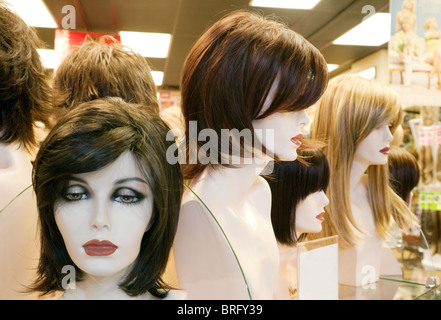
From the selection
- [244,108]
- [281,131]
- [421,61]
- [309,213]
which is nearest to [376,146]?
[421,61]

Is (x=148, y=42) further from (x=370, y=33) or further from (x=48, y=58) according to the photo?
(x=370, y=33)

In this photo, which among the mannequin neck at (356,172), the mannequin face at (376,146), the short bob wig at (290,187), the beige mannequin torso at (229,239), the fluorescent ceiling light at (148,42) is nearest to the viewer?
the beige mannequin torso at (229,239)

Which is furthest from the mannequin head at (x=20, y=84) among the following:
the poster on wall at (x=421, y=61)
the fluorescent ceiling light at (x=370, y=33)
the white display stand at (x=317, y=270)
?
the poster on wall at (x=421, y=61)

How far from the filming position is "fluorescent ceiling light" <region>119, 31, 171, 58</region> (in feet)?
3.76

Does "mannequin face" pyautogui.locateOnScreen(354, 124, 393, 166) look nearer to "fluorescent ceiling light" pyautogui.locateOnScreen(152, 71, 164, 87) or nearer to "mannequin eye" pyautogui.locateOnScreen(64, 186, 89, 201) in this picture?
"fluorescent ceiling light" pyautogui.locateOnScreen(152, 71, 164, 87)

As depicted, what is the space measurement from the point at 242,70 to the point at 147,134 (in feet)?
1.17

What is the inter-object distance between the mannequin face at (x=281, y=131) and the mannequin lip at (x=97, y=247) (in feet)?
1.67

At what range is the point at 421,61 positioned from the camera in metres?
1.67

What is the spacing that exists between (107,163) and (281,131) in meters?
0.52

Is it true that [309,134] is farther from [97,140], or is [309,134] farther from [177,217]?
[97,140]

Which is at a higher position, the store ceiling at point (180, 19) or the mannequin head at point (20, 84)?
the store ceiling at point (180, 19)

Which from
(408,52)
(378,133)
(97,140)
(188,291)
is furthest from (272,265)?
(408,52)

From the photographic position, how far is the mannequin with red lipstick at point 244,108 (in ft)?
3.60

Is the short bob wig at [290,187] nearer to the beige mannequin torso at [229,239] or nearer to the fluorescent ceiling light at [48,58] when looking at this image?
the beige mannequin torso at [229,239]
